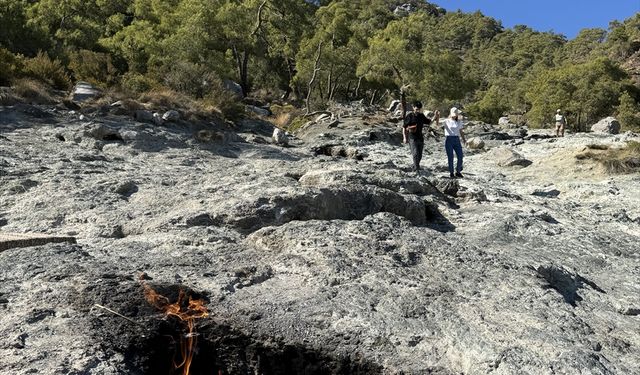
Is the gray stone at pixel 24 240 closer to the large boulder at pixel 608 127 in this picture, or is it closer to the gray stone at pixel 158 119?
the gray stone at pixel 158 119

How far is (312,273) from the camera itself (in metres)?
4.55

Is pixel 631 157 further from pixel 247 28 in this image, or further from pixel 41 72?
pixel 247 28

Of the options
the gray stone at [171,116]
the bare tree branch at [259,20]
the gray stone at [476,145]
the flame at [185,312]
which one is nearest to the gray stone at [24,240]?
the flame at [185,312]

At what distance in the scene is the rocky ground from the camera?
11.7ft

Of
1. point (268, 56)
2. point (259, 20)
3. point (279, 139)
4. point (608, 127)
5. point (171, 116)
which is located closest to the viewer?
point (171, 116)

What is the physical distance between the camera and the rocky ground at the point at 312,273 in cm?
358

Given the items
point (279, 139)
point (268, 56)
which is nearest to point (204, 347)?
point (279, 139)

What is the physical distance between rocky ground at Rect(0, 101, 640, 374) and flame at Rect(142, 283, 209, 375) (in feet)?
0.20

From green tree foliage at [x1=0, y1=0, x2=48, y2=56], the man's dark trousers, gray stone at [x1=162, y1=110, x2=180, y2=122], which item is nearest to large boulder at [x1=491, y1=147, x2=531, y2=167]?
the man's dark trousers

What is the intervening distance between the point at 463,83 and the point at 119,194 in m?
33.5

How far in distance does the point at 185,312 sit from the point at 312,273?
113 cm

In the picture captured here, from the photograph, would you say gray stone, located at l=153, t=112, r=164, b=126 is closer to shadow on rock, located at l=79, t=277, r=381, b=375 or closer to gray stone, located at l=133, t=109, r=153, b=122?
gray stone, located at l=133, t=109, r=153, b=122

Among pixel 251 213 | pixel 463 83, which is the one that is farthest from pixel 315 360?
pixel 463 83

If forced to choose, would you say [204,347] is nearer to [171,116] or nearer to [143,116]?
[143,116]
